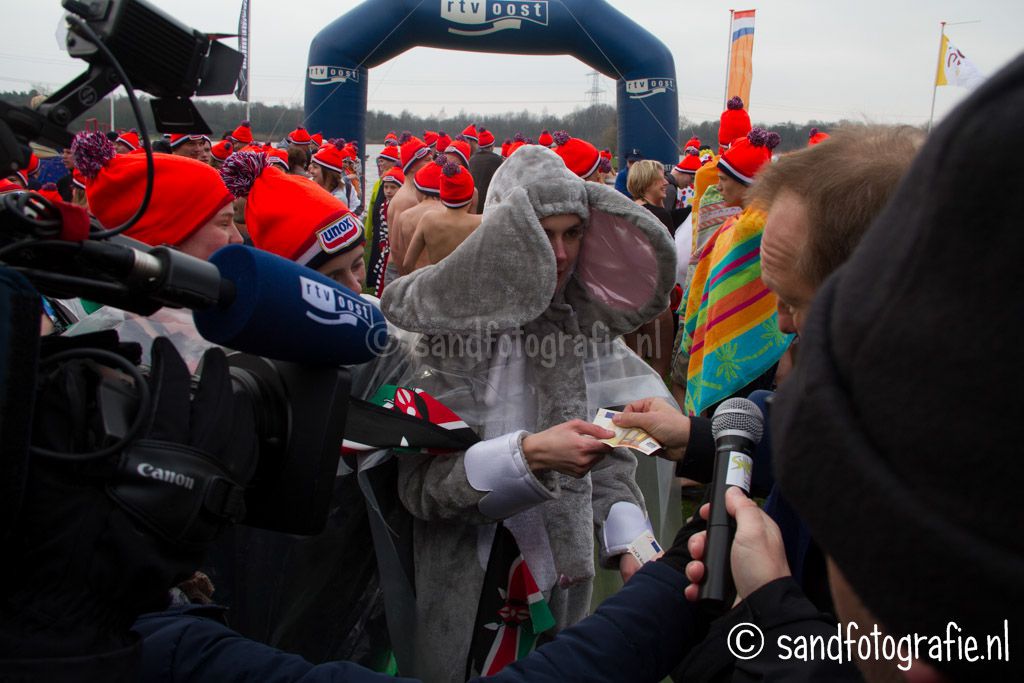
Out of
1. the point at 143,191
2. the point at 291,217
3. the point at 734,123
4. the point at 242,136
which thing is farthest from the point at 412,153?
the point at 143,191

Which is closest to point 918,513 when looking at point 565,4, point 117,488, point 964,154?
point 964,154

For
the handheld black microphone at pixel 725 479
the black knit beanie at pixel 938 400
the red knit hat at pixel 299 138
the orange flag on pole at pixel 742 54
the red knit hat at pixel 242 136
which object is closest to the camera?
the black knit beanie at pixel 938 400

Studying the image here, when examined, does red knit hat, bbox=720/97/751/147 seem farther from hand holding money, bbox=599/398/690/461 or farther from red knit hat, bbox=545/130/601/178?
hand holding money, bbox=599/398/690/461

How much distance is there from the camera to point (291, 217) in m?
2.57

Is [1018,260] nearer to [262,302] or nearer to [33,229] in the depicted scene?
[262,302]

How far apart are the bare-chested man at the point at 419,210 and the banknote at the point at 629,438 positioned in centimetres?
366

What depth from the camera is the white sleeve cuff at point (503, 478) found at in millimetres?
1934

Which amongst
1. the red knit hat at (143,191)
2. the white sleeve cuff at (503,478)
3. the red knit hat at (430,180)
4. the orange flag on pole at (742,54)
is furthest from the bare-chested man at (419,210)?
the orange flag on pole at (742,54)

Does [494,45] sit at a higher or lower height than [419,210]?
higher

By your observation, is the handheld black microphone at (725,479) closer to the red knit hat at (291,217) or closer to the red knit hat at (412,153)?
the red knit hat at (291,217)

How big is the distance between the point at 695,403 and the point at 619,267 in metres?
1.60

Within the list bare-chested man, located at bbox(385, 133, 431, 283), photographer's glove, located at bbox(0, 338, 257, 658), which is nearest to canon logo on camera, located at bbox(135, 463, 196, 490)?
photographer's glove, located at bbox(0, 338, 257, 658)

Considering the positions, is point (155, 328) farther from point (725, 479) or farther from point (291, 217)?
point (291, 217)

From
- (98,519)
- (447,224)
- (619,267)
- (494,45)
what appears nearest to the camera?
(98,519)
